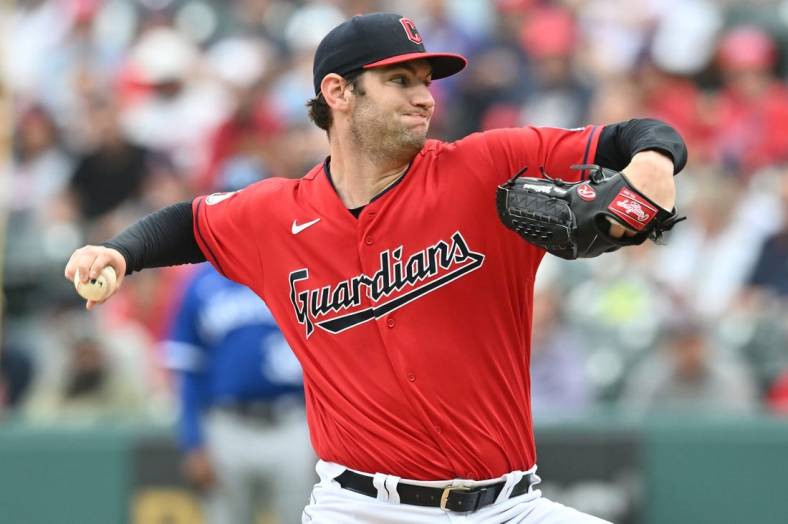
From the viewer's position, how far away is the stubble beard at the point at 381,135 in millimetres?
4156

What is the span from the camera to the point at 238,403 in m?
7.29

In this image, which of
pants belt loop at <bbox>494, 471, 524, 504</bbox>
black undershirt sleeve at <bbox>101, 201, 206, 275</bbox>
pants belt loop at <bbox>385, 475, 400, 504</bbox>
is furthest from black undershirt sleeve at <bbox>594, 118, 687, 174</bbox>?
black undershirt sleeve at <bbox>101, 201, 206, 275</bbox>

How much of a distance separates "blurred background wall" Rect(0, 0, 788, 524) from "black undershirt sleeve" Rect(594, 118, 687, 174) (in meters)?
3.82

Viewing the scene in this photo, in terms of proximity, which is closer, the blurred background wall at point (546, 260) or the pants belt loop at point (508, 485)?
the pants belt loop at point (508, 485)

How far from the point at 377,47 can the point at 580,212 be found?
0.94 metres

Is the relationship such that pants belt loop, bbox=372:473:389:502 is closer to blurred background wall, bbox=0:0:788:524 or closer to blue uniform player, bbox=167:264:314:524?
blue uniform player, bbox=167:264:314:524

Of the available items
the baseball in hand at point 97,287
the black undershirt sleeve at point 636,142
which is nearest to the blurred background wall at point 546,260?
the black undershirt sleeve at point 636,142

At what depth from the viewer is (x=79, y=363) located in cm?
857

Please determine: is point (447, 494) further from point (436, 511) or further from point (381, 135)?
point (381, 135)

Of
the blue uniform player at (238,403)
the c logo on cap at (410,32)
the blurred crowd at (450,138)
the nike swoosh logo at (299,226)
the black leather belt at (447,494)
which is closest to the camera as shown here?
the black leather belt at (447,494)

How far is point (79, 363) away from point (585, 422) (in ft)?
10.7

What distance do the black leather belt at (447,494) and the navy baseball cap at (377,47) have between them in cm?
129

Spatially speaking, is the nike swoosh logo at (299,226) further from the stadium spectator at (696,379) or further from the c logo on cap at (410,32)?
the stadium spectator at (696,379)

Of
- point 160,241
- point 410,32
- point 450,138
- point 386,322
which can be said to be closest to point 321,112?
point 410,32
